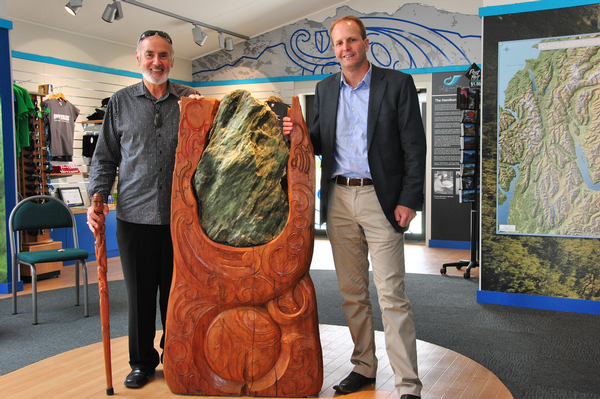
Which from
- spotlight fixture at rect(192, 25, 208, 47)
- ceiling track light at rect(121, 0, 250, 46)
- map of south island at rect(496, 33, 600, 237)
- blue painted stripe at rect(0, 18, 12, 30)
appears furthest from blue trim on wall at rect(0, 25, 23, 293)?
map of south island at rect(496, 33, 600, 237)

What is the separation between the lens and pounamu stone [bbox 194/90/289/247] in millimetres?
2254

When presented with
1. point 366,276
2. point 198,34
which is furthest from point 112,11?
point 366,276

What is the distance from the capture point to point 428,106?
7242 mm

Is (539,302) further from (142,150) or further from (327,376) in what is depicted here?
(142,150)

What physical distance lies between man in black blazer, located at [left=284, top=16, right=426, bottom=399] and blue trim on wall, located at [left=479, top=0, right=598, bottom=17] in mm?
2221

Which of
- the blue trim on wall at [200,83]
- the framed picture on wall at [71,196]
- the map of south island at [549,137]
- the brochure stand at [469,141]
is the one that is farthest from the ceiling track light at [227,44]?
the map of south island at [549,137]

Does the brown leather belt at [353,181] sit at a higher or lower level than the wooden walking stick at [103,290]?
higher

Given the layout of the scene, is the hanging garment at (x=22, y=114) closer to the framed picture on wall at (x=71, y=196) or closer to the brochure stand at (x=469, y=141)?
the framed picture on wall at (x=71, y=196)

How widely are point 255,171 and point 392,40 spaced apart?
591cm

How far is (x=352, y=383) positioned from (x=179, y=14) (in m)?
6.08

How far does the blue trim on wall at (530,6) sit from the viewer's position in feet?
12.4

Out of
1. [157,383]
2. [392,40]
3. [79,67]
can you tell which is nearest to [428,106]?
[392,40]

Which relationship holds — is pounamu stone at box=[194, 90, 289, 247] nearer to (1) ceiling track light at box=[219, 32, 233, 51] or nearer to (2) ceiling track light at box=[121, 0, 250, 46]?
(2) ceiling track light at box=[121, 0, 250, 46]

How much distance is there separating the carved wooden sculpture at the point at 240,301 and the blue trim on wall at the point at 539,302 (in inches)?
97.8
